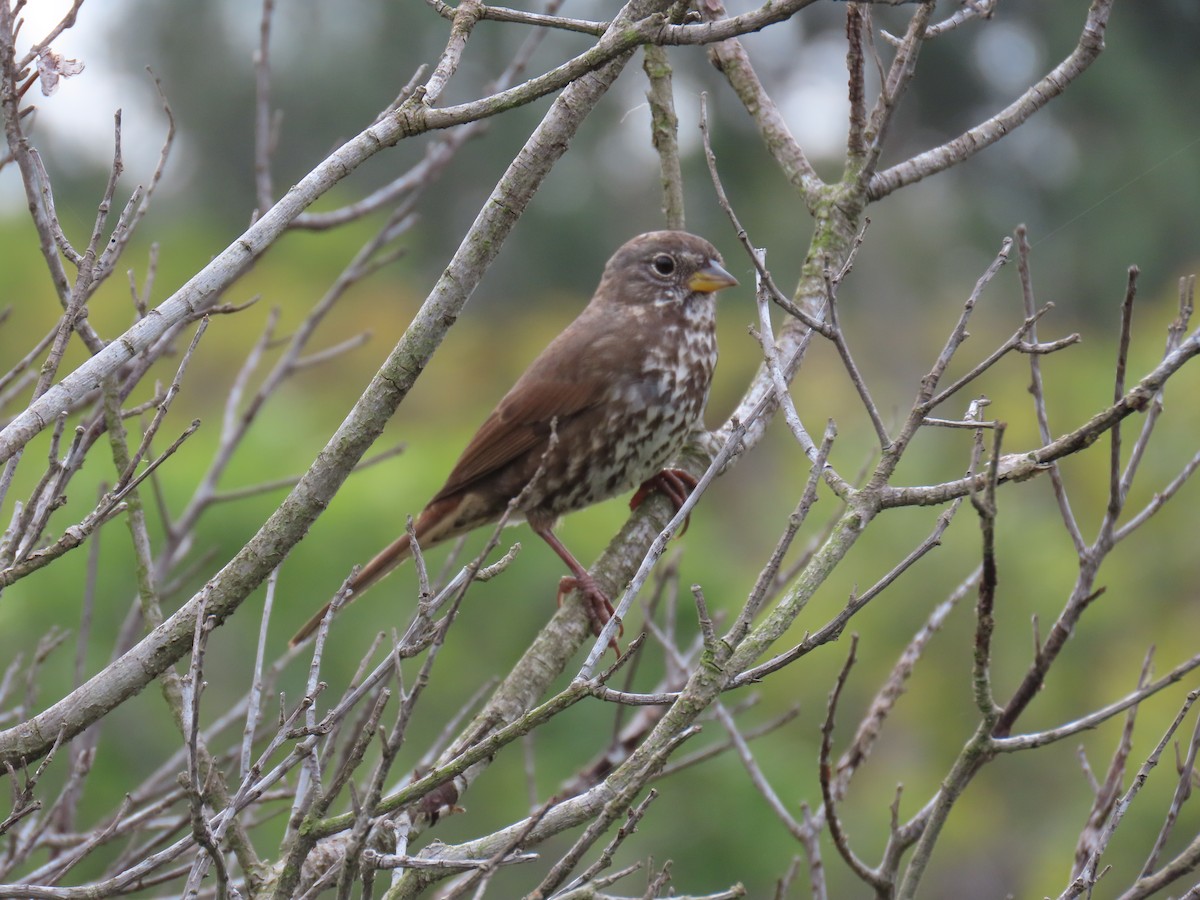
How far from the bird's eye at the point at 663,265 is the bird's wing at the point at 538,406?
12.9 inches

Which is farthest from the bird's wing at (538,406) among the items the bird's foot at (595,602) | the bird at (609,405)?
the bird's foot at (595,602)

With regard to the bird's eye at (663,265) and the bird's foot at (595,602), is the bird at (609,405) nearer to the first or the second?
the bird's eye at (663,265)

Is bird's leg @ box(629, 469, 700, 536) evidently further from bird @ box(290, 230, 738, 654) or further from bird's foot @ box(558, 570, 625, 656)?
bird's foot @ box(558, 570, 625, 656)

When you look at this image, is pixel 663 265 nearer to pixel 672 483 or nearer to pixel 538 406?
pixel 538 406

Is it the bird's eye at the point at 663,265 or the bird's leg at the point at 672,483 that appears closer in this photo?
the bird's leg at the point at 672,483

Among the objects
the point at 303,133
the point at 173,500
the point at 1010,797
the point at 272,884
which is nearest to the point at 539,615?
the point at 173,500

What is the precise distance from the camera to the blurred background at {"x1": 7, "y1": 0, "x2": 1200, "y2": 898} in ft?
21.2

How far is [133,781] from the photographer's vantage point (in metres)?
5.32

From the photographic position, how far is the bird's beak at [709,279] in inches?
169

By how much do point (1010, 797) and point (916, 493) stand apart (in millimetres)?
10411

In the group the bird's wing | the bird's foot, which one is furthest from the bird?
the bird's foot

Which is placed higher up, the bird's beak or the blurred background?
the blurred background

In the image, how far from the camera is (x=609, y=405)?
13.5 feet

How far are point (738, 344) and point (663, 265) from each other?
14.2m
